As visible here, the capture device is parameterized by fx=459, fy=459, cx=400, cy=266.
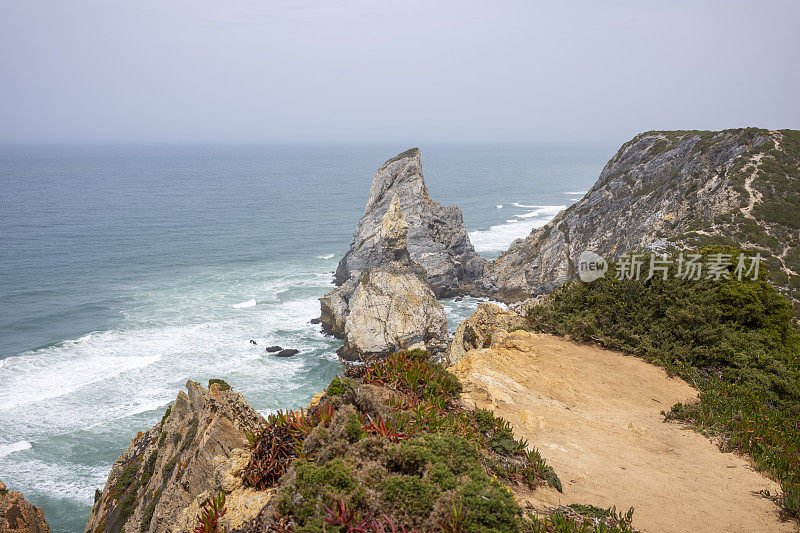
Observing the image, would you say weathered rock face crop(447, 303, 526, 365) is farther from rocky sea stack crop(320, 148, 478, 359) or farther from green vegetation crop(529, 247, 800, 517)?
rocky sea stack crop(320, 148, 478, 359)

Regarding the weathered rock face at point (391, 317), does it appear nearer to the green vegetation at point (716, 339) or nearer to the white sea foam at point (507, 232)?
the green vegetation at point (716, 339)

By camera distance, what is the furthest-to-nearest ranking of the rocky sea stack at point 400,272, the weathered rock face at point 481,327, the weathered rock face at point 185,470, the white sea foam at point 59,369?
the rocky sea stack at point 400,272 → the white sea foam at point 59,369 → the weathered rock face at point 481,327 → the weathered rock face at point 185,470

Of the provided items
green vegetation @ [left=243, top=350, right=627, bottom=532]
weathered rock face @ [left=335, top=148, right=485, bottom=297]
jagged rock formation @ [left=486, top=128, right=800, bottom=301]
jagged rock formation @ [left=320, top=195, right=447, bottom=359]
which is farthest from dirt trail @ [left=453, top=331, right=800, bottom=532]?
weathered rock face @ [left=335, top=148, right=485, bottom=297]

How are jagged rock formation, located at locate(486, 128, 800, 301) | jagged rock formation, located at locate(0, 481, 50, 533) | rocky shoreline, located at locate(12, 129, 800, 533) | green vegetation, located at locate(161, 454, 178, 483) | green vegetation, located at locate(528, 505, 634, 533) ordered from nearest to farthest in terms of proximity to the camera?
1. green vegetation, located at locate(528, 505, 634, 533)
2. rocky shoreline, located at locate(12, 129, 800, 533)
3. green vegetation, located at locate(161, 454, 178, 483)
4. jagged rock formation, located at locate(0, 481, 50, 533)
5. jagged rock formation, located at locate(486, 128, 800, 301)

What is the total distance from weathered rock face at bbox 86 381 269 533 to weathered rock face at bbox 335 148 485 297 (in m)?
38.3

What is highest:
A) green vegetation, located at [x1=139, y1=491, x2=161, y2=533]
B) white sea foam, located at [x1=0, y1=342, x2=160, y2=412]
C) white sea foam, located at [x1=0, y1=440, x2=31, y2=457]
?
green vegetation, located at [x1=139, y1=491, x2=161, y2=533]

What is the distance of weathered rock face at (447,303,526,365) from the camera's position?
16875mm

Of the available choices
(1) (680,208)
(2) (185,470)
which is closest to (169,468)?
(2) (185,470)

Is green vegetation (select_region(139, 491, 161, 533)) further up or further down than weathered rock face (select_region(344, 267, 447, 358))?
further up

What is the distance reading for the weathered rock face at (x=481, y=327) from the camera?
16875 mm

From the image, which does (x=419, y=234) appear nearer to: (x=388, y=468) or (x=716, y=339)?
(x=716, y=339)

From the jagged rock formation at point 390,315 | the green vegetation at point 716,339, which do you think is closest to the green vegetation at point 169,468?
the green vegetation at point 716,339

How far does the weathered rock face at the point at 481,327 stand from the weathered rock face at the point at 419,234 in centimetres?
3255

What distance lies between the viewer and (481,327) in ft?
57.4
